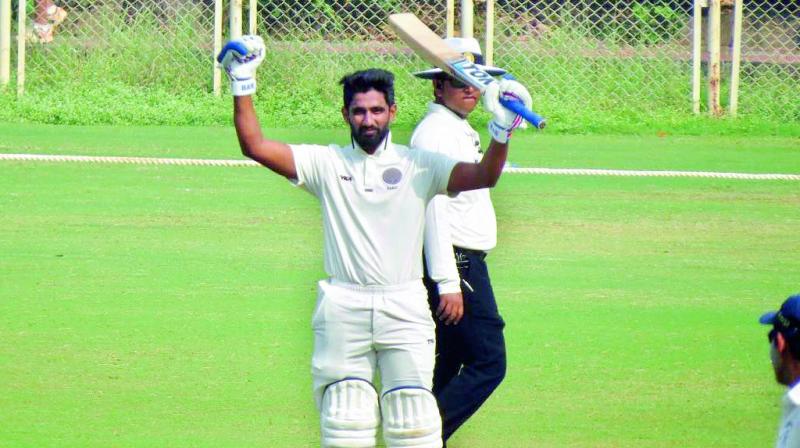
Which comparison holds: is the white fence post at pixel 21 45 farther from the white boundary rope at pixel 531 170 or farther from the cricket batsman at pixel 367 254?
the cricket batsman at pixel 367 254

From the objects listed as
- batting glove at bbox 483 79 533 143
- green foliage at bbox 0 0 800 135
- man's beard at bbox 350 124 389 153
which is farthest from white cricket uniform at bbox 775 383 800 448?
green foliage at bbox 0 0 800 135

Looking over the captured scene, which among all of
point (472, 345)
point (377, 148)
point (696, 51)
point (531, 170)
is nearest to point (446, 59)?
point (377, 148)

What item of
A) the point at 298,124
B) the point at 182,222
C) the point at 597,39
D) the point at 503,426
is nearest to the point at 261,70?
the point at 298,124

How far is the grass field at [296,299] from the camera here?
7.48 m

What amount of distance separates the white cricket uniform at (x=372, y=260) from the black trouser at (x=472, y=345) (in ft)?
2.68

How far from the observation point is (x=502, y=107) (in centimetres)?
555

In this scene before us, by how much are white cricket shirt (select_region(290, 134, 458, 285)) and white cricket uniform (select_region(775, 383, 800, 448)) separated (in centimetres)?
233

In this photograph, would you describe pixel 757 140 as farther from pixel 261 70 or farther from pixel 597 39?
pixel 261 70

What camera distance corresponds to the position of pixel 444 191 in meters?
5.93

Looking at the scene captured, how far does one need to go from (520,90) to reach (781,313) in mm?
1797

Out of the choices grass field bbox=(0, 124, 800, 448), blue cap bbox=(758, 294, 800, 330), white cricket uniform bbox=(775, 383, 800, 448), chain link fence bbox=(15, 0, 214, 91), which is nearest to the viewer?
white cricket uniform bbox=(775, 383, 800, 448)

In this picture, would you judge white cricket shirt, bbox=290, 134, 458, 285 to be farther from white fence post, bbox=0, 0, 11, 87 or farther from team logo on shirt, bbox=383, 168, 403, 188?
white fence post, bbox=0, 0, 11, 87

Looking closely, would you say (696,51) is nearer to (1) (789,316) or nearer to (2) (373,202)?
(2) (373,202)

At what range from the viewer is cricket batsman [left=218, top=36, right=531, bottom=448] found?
5.81 m
